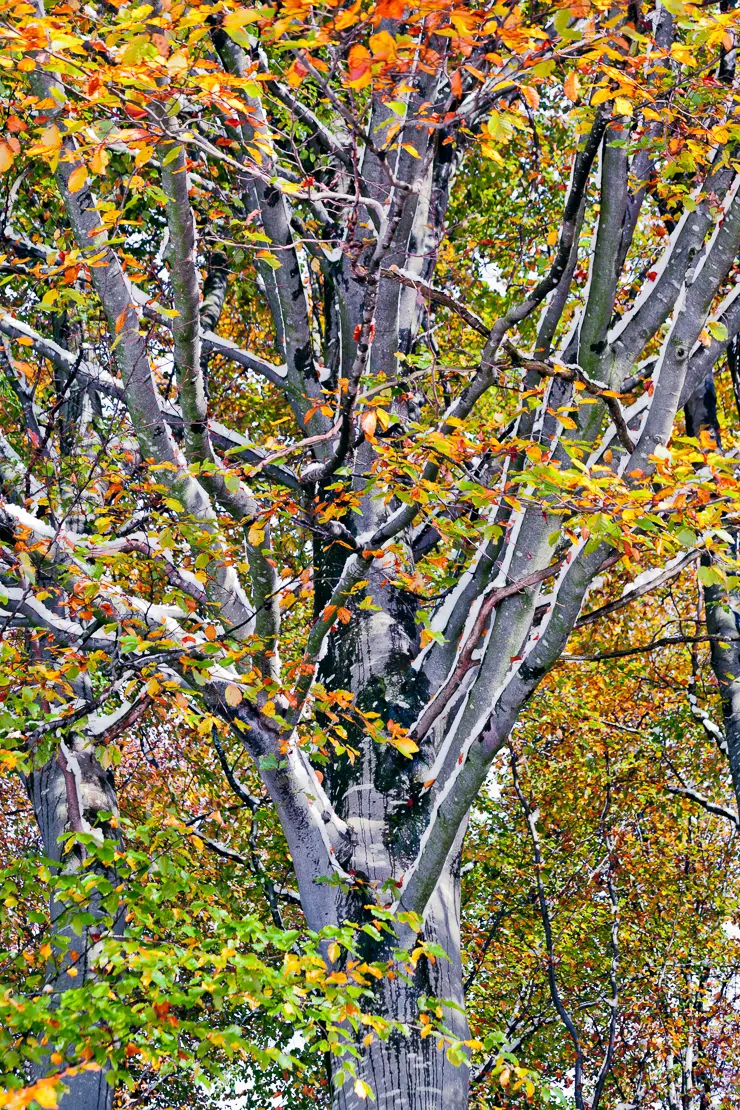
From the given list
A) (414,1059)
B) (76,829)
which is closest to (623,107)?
(414,1059)

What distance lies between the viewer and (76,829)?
5855 mm

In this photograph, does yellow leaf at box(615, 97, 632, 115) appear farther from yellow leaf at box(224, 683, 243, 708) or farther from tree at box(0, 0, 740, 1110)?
yellow leaf at box(224, 683, 243, 708)

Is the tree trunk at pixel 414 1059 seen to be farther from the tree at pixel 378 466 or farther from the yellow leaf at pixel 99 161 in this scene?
the yellow leaf at pixel 99 161

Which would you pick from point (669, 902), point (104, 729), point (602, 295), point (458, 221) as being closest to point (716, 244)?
point (602, 295)

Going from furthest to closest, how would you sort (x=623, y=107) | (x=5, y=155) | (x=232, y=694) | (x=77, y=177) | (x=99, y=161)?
1. (x=232, y=694)
2. (x=623, y=107)
3. (x=77, y=177)
4. (x=99, y=161)
5. (x=5, y=155)

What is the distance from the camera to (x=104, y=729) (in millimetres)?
5020

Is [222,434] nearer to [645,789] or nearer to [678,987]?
[645,789]

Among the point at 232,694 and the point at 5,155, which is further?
the point at 232,694

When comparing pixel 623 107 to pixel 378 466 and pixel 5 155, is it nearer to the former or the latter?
pixel 378 466

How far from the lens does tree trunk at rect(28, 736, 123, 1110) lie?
524 cm

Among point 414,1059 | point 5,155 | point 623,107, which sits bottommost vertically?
point 414,1059

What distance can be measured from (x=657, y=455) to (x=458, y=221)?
289 inches

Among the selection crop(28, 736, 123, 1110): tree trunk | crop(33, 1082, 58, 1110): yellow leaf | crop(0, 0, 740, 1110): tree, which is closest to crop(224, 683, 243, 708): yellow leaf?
crop(0, 0, 740, 1110): tree

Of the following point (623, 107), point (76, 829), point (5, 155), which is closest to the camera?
point (5, 155)
